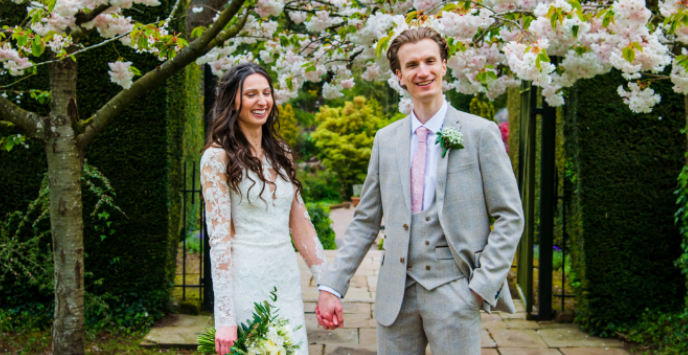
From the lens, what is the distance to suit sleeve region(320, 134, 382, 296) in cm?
238

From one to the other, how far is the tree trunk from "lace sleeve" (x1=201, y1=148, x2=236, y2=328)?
1.73 metres

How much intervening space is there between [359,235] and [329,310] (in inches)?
12.2

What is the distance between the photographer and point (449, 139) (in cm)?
212

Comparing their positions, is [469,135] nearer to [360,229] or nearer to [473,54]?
[360,229]

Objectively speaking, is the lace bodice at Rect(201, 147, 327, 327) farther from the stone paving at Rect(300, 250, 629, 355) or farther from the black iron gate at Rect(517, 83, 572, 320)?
the black iron gate at Rect(517, 83, 572, 320)

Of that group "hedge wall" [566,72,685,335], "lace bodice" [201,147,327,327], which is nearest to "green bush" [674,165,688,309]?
"hedge wall" [566,72,685,335]

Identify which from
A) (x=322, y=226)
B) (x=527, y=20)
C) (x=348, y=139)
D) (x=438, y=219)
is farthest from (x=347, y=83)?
(x=348, y=139)

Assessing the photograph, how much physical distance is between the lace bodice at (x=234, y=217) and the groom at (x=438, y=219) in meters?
0.42

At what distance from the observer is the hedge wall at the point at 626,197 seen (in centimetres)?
463

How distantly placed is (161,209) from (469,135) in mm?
3434

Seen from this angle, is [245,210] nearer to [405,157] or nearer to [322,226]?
[405,157]

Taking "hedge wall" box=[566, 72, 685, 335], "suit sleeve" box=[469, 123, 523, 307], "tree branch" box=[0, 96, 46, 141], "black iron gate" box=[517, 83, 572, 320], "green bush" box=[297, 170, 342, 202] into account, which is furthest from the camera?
"green bush" box=[297, 170, 342, 202]

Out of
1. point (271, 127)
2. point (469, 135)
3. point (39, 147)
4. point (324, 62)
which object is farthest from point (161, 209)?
point (469, 135)

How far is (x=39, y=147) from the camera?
16.1 ft
